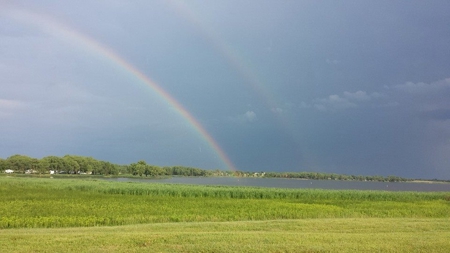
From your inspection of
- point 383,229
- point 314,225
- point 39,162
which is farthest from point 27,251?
point 39,162

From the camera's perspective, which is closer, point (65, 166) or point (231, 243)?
point (231, 243)

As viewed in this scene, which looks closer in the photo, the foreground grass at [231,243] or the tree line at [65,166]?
the foreground grass at [231,243]

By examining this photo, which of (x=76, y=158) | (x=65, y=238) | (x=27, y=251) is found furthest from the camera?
(x=76, y=158)

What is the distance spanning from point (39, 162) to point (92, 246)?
165 m

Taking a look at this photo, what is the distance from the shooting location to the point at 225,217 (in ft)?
73.7

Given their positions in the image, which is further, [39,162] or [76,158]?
[76,158]

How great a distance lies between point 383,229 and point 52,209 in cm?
2072

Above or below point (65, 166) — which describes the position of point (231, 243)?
below

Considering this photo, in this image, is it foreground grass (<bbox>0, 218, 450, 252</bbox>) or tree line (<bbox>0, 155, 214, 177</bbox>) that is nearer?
foreground grass (<bbox>0, 218, 450, 252</bbox>)

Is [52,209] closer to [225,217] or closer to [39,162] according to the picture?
[225,217]

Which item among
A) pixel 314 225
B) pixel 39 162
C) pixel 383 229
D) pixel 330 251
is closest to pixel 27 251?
pixel 330 251

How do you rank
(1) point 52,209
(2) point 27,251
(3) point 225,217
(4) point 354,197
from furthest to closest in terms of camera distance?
1. (4) point 354,197
2. (1) point 52,209
3. (3) point 225,217
4. (2) point 27,251

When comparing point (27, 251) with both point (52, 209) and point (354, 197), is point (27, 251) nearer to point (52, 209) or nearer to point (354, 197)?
point (52, 209)

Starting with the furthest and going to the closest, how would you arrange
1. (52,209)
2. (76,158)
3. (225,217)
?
1. (76,158)
2. (52,209)
3. (225,217)
